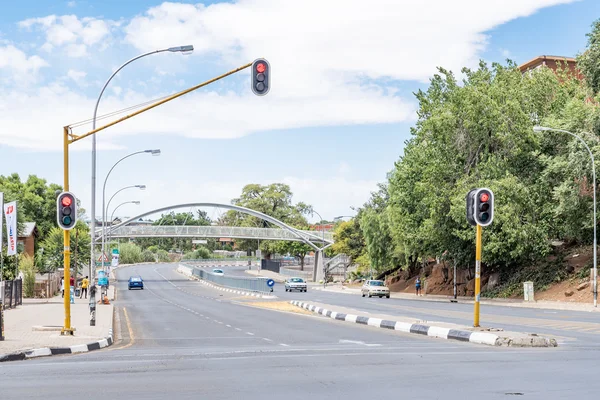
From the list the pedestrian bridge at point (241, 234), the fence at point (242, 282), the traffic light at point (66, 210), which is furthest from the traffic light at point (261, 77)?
the pedestrian bridge at point (241, 234)

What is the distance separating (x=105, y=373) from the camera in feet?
39.7

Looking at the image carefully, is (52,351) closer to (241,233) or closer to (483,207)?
(483,207)

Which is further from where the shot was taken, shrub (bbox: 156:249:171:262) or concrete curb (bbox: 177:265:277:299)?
shrub (bbox: 156:249:171:262)

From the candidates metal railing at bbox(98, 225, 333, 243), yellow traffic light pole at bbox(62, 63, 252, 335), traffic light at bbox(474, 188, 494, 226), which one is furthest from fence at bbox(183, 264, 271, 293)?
traffic light at bbox(474, 188, 494, 226)

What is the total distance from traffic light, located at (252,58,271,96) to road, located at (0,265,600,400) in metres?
6.39

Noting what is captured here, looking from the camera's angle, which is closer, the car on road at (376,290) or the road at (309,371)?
the road at (309,371)

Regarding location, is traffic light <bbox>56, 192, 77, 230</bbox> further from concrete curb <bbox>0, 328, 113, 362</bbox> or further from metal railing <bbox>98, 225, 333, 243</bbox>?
metal railing <bbox>98, 225, 333, 243</bbox>

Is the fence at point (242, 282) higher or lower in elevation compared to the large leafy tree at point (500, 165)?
lower

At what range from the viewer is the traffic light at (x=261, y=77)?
19.3 m

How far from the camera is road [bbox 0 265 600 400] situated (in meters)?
9.95

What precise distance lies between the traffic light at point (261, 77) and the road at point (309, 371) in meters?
6.39

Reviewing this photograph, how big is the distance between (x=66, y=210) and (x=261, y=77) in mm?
6026

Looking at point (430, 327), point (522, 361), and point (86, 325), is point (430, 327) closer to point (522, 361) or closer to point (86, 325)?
point (522, 361)

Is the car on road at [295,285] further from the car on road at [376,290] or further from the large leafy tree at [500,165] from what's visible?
the large leafy tree at [500,165]
